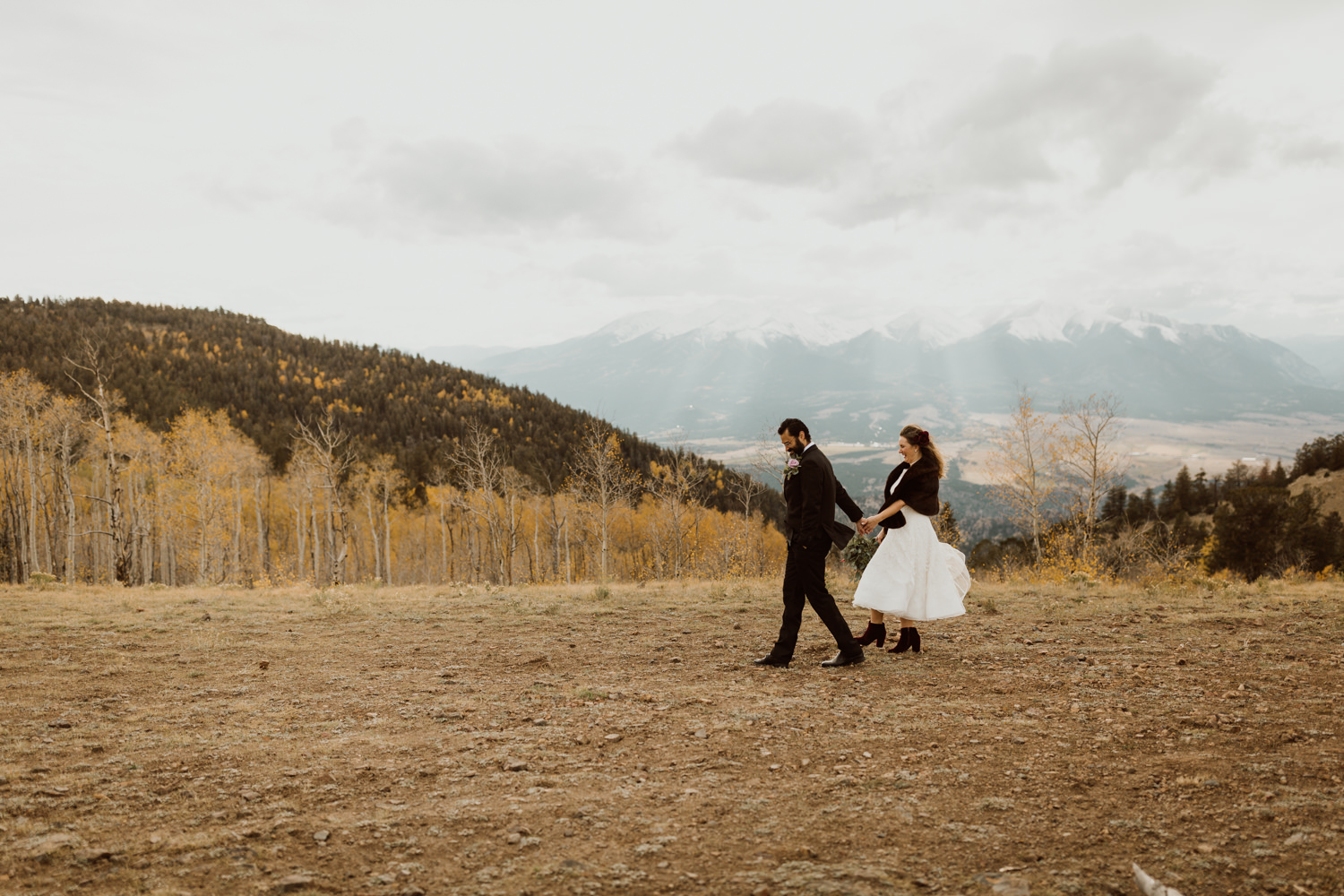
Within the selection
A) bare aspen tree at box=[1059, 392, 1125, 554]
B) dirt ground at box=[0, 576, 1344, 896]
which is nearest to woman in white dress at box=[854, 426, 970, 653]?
dirt ground at box=[0, 576, 1344, 896]

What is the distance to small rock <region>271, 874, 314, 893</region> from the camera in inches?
135

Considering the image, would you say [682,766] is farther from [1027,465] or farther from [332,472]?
[1027,465]

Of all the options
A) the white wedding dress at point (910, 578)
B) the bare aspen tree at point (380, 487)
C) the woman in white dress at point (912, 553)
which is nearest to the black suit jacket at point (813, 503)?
the woman in white dress at point (912, 553)

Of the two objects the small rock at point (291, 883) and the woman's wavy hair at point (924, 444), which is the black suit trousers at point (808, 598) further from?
the small rock at point (291, 883)

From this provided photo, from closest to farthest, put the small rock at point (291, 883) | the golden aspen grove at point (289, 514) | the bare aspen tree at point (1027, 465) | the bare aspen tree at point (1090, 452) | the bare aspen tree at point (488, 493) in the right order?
the small rock at point (291, 883) < the bare aspen tree at point (1090, 452) < the bare aspen tree at point (1027, 465) < the golden aspen grove at point (289, 514) < the bare aspen tree at point (488, 493)

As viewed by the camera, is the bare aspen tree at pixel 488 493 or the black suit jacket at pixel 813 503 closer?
the black suit jacket at pixel 813 503

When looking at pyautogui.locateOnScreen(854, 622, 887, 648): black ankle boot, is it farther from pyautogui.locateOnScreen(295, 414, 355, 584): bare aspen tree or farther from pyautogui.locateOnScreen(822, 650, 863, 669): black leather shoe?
pyautogui.locateOnScreen(295, 414, 355, 584): bare aspen tree

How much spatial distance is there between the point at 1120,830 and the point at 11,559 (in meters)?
59.7

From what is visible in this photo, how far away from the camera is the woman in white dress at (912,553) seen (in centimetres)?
840

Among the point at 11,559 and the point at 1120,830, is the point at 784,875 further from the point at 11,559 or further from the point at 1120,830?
the point at 11,559

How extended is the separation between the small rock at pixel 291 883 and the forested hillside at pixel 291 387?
65438 millimetres

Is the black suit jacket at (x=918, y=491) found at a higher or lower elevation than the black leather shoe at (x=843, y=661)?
higher

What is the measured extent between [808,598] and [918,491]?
6.35ft

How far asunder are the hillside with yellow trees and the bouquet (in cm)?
2067
